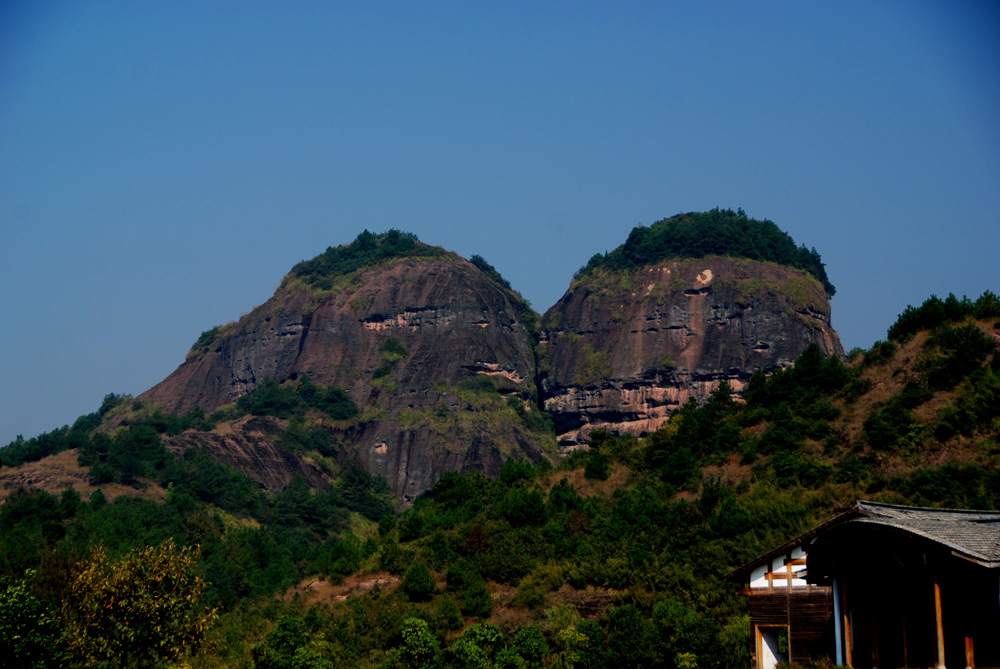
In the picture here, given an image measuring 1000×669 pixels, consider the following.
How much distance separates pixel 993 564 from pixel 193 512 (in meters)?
78.1

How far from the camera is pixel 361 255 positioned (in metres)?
144

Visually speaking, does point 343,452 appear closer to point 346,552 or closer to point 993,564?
point 346,552

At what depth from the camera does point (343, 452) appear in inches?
4719

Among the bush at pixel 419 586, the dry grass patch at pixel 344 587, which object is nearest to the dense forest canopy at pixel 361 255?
the dry grass patch at pixel 344 587

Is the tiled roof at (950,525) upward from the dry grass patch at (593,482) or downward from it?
downward

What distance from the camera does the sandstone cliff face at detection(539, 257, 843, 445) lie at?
113 meters

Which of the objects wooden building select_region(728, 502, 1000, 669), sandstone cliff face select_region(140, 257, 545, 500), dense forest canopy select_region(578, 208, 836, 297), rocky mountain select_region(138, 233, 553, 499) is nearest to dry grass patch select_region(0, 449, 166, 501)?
rocky mountain select_region(138, 233, 553, 499)

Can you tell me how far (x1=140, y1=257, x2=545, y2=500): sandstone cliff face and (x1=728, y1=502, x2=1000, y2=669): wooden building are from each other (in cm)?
9247

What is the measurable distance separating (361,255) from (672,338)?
1844 inches

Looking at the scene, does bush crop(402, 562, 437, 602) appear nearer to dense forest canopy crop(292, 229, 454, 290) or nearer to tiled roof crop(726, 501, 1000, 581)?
tiled roof crop(726, 501, 1000, 581)

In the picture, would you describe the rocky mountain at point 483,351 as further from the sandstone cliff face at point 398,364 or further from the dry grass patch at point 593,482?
the dry grass patch at point 593,482

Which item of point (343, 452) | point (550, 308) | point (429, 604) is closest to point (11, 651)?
point (429, 604)

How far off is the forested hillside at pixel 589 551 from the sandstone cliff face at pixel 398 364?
47.6 metres

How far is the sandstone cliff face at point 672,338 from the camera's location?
113 metres
